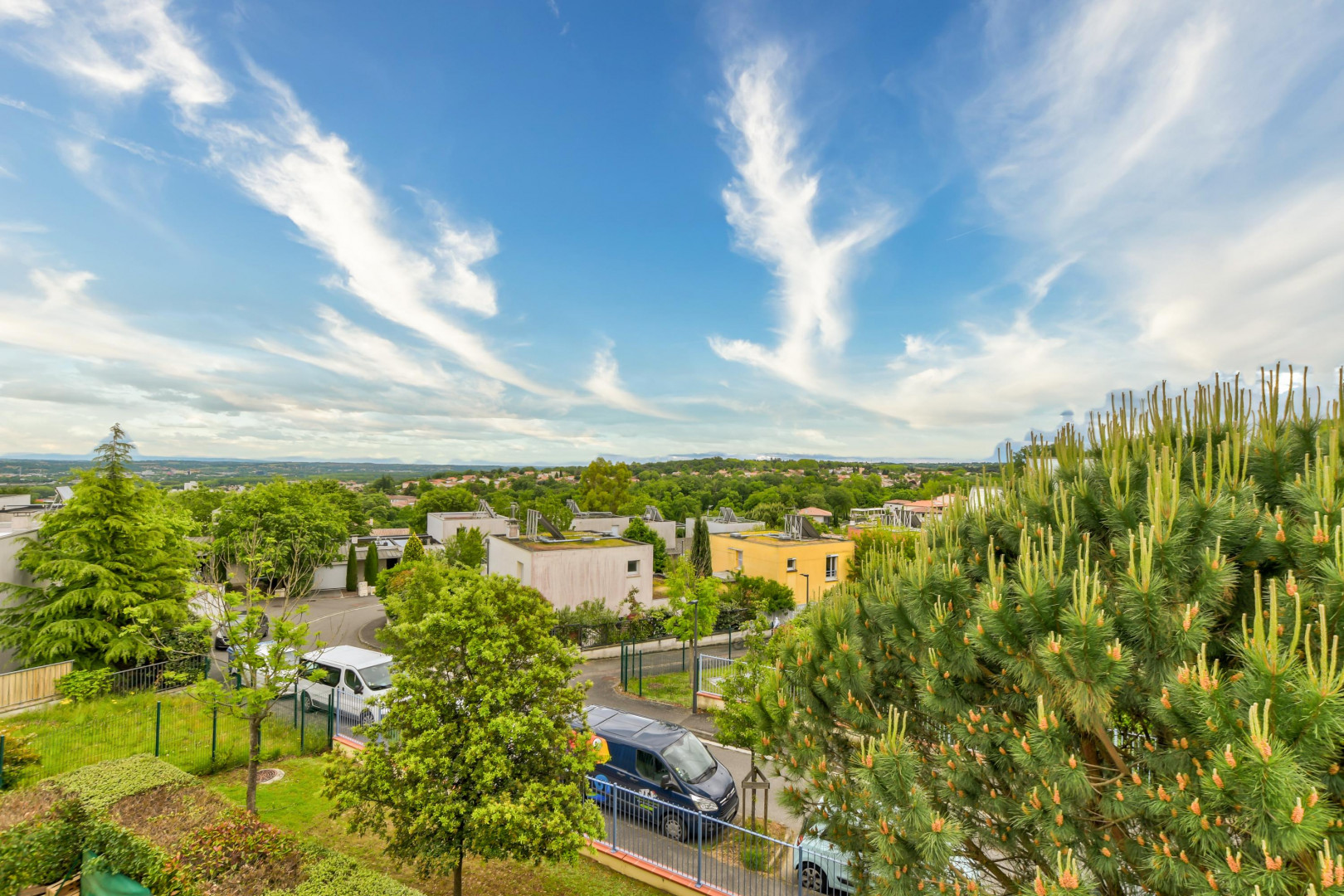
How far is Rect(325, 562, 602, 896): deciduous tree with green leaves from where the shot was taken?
664 centimetres

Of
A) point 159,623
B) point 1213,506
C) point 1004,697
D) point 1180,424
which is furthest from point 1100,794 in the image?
point 159,623

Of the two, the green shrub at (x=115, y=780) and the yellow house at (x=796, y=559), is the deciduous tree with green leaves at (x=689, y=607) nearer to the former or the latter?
the yellow house at (x=796, y=559)

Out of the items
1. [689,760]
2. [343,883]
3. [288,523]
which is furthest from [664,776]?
[288,523]

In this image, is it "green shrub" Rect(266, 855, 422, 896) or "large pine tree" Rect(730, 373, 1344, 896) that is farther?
"green shrub" Rect(266, 855, 422, 896)

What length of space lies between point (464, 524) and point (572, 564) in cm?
2345

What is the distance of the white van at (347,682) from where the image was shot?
1359 cm

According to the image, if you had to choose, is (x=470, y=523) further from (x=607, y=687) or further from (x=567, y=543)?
(x=607, y=687)

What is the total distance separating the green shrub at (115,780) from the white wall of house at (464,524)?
3476cm

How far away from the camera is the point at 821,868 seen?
8.03 m

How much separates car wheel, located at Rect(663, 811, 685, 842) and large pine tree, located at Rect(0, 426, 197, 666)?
13.4 m

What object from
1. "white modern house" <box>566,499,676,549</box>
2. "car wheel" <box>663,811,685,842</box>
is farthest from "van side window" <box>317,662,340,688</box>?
"white modern house" <box>566,499,676,549</box>

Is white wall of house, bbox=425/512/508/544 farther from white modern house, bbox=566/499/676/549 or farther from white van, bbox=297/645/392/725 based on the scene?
white van, bbox=297/645/392/725

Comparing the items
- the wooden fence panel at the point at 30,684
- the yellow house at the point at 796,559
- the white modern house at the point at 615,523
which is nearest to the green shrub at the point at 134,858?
the wooden fence panel at the point at 30,684

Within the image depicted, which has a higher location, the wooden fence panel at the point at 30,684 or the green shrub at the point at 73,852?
the green shrub at the point at 73,852
